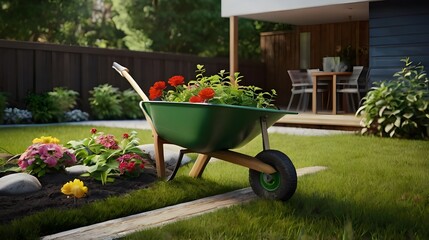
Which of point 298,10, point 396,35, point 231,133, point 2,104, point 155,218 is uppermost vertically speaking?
point 298,10

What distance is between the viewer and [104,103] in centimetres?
1041

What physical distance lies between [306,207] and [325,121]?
5803 millimetres

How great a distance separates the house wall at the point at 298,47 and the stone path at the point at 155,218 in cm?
874

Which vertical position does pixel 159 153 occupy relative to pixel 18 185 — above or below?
above

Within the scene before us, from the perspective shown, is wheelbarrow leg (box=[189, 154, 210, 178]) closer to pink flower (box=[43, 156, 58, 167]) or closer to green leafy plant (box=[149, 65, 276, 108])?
green leafy plant (box=[149, 65, 276, 108])

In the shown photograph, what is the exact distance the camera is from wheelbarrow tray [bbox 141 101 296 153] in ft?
9.50

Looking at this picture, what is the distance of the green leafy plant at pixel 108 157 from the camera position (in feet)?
11.3

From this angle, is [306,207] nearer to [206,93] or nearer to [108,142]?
[206,93]

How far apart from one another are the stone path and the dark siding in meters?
5.56

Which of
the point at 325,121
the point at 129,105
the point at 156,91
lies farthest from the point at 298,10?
the point at 156,91

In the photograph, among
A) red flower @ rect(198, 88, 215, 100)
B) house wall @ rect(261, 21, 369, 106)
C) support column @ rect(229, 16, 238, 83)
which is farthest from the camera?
house wall @ rect(261, 21, 369, 106)

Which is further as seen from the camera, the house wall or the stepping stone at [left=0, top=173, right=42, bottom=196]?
the house wall

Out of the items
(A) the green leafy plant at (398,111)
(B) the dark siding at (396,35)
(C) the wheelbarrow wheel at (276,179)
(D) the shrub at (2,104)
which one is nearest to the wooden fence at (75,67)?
(D) the shrub at (2,104)

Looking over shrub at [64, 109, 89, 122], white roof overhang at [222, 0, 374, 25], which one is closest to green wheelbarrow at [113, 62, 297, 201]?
white roof overhang at [222, 0, 374, 25]
